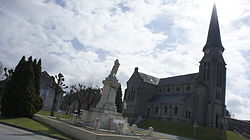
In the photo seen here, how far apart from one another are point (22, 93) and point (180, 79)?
164ft

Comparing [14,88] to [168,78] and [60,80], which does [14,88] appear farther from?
[168,78]

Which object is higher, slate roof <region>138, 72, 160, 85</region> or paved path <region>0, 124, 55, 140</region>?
slate roof <region>138, 72, 160, 85</region>

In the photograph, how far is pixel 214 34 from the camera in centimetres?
5722

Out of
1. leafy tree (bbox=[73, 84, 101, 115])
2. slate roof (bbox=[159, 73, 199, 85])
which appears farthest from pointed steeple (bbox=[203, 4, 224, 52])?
leafy tree (bbox=[73, 84, 101, 115])

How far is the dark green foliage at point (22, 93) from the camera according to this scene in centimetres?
2222

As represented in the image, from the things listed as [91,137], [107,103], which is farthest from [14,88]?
[91,137]

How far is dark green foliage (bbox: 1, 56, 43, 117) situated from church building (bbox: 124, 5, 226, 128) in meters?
37.9

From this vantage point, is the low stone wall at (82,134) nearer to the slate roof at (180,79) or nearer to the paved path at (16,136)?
the paved path at (16,136)

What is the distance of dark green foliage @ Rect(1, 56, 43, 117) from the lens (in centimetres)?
2222

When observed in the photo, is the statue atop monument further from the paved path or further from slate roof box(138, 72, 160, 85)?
slate roof box(138, 72, 160, 85)

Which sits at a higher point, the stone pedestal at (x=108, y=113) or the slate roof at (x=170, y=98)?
the slate roof at (x=170, y=98)

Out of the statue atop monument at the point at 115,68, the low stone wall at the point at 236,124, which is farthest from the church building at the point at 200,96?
the statue atop monument at the point at 115,68

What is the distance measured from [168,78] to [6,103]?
184 ft

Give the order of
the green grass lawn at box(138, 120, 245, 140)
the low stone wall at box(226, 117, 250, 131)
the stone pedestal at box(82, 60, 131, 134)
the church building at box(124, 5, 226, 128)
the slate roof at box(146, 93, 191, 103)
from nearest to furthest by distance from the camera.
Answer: the stone pedestal at box(82, 60, 131, 134) → the green grass lawn at box(138, 120, 245, 140) → the church building at box(124, 5, 226, 128) → the low stone wall at box(226, 117, 250, 131) → the slate roof at box(146, 93, 191, 103)
